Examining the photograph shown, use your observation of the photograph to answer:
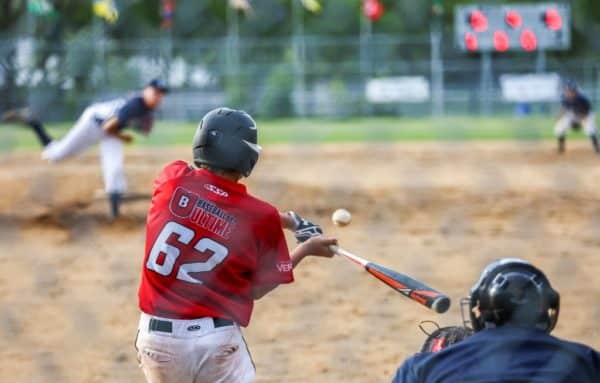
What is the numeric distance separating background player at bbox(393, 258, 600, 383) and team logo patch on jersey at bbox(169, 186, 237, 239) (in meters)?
1.10

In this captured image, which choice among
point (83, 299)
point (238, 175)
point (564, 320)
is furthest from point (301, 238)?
point (83, 299)

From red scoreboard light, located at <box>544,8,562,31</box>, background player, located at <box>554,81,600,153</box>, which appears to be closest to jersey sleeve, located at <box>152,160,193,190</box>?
background player, located at <box>554,81,600,153</box>

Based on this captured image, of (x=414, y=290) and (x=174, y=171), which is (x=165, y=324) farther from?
(x=414, y=290)

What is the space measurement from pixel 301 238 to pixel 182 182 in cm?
52

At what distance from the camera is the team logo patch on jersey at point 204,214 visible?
133 inches

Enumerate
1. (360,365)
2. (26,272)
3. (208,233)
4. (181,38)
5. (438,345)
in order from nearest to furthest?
1. (438,345)
2. (208,233)
3. (360,365)
4. (26,272)
5. (181,38)

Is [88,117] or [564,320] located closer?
[564,320]

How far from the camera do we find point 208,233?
133 inches

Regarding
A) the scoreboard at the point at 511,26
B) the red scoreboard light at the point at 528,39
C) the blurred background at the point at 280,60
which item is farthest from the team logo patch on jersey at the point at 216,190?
the red scoreboard light at the point at 528,39

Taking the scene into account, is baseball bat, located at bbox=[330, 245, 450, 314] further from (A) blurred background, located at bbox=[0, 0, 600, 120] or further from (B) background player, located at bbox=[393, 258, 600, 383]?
(A) blurred background, located at bbox=[0, 0, 600, 120]

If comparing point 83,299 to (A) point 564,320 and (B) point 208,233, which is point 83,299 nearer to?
(A) point 564,320

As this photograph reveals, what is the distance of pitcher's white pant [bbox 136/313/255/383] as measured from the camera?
3.35 metres

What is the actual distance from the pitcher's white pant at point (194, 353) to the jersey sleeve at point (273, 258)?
19cm

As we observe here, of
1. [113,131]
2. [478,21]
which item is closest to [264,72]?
[478,21]
